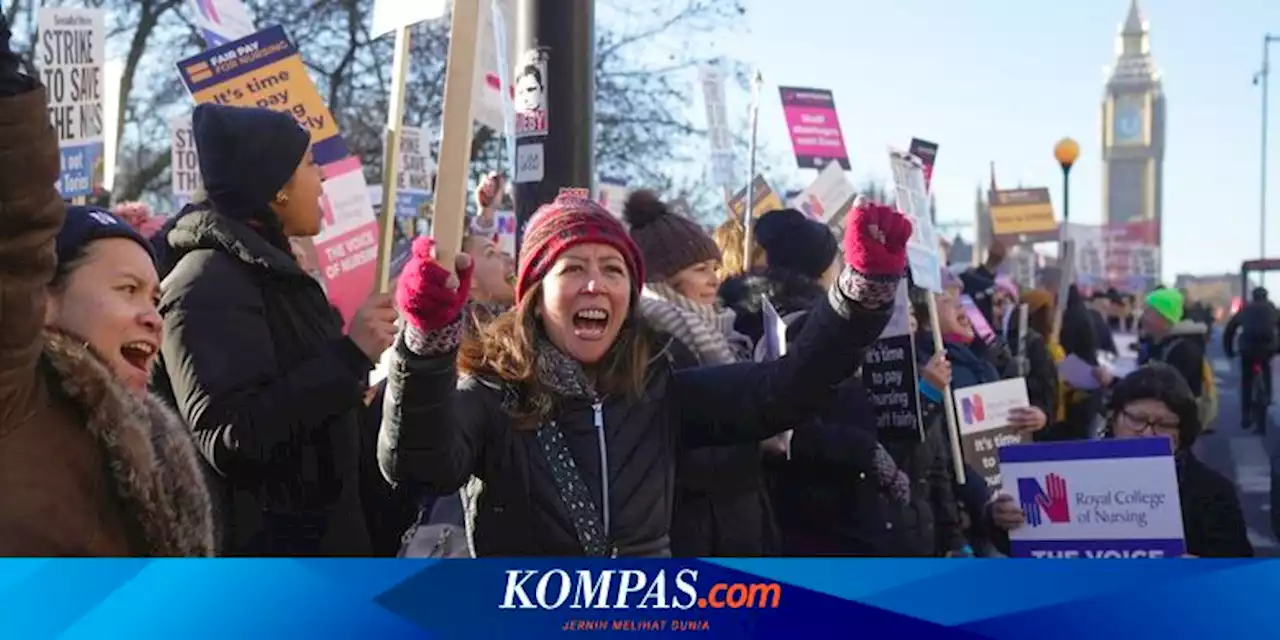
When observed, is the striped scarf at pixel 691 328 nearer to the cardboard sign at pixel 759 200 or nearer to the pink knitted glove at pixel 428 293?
the pink knitted glove at pixel 428 293

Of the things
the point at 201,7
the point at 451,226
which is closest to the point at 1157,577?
the point at 451,226

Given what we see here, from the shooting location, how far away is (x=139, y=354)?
3105mm

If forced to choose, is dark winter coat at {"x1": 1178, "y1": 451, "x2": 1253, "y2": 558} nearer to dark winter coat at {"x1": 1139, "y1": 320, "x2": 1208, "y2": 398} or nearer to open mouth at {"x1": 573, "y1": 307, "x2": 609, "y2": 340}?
open mouth at {"x1": 573, "y1": 307, "x2": 609, "y2": 340}

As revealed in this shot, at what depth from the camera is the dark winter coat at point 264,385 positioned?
3438 millimetres

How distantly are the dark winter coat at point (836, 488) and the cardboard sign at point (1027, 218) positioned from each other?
15.0 metres

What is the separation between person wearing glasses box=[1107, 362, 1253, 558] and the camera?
4652 millimetres

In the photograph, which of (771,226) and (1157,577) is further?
(771,226)

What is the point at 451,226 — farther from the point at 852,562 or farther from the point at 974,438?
the point at 974,438

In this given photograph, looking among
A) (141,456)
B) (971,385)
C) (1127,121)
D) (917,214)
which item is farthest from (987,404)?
(1127,121)

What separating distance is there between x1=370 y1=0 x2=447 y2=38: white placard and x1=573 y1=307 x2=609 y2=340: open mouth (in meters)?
1.23

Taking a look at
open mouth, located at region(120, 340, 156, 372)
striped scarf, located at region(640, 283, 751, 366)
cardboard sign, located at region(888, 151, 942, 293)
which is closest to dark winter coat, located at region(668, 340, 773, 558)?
striped scarf, located at region(640, 283, 751, 366)

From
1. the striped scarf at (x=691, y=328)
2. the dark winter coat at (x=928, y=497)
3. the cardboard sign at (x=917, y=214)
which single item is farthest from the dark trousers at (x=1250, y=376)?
the striped scarf at (x=691, y=328)

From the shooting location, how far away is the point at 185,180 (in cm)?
881

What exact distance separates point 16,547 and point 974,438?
16.9 feet
